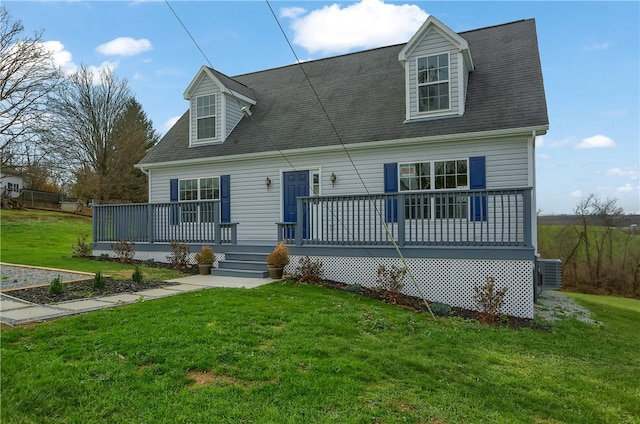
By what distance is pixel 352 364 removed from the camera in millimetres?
4016

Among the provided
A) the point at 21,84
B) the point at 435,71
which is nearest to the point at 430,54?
the point at 435,71

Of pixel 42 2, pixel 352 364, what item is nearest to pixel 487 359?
pixel 352 364

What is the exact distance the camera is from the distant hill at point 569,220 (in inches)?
656

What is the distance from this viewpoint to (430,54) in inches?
399

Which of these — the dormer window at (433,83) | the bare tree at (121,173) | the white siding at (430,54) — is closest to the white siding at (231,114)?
the white siding at (430,54)

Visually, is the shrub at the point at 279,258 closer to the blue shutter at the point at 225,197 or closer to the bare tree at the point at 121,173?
the blue shutter at the point at 225,197

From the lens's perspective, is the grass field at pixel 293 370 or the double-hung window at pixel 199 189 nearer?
the grass field at pixel 293 370

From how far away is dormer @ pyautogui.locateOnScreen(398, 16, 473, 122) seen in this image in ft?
32.3

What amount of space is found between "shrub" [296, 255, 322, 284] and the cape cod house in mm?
184

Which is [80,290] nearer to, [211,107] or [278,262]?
[278,262]

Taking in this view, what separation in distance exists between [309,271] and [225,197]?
4.74 m

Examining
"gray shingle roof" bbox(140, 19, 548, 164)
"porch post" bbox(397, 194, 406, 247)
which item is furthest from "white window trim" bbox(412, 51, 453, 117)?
"porch post" bbox(397, 194, 406, 247)

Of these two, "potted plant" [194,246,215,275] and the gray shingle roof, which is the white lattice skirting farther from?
the gray shingle roof

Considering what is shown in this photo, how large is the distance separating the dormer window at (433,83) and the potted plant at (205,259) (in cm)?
639
